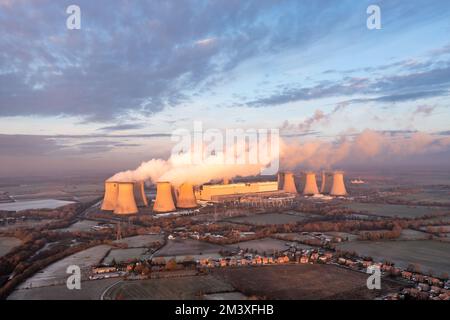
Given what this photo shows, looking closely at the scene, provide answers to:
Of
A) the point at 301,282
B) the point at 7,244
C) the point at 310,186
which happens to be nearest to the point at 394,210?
the point at 310,186

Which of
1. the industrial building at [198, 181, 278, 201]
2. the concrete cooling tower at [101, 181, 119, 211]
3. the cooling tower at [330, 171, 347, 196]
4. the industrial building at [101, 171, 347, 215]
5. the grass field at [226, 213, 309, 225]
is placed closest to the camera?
the grass field at [226, 213, 309, 225]

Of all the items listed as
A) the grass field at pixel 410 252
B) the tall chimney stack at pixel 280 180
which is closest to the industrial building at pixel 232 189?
the tall chimney stack at pixel 280 180

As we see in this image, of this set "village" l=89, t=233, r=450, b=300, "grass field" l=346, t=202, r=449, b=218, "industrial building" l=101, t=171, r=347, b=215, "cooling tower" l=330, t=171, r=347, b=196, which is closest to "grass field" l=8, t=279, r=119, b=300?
"village" l=89, t=233, r=450, b=300

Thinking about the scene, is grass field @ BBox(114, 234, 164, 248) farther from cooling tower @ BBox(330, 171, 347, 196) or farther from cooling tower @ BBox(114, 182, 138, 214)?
cooling tower @ BBox(330, 171, 347, 196)

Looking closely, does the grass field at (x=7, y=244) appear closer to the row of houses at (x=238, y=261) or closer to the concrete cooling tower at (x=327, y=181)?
the row of houses at (x=238, y=261)

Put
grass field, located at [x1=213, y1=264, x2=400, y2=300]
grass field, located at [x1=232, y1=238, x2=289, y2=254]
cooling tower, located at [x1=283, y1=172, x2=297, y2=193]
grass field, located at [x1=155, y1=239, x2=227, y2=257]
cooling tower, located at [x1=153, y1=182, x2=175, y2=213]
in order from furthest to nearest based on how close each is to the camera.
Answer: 1. cooling tower, located at [x1=283, y1=172, x2=297, y2=193]
2. cooling tower, located at [x1=153, y1=182, x2=175, y2=213]
3. grass field, located at [x1=232, y1=238, x2=289, y2=254]
4. grass field, located at [x1=155, y1=239, x2=227, y2=257]
5. grass field, located at [x1=213, y1=264, x2=400, y2=300]

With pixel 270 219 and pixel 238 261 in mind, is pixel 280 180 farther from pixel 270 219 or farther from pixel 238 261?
pixel 238 261

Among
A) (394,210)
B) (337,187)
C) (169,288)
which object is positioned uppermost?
(337,187)
